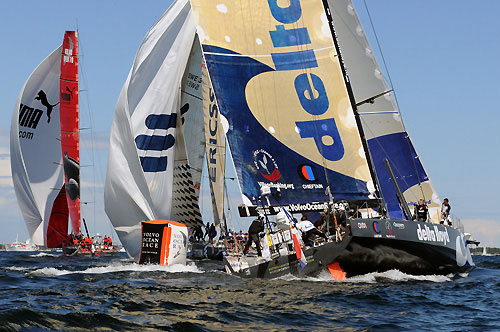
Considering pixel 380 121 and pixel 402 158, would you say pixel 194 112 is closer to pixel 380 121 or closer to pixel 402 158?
pixel 380 121

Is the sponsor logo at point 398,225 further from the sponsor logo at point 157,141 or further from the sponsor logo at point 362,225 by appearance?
the sponsor logo at point 157,141

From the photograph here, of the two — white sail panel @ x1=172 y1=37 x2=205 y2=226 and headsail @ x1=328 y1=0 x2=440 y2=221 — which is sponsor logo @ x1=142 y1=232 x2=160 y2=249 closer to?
headsail @ x1=328 y1=0 x2=440 y2=221

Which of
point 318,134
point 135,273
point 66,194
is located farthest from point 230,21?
point 66,194

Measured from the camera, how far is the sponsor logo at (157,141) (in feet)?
87.9

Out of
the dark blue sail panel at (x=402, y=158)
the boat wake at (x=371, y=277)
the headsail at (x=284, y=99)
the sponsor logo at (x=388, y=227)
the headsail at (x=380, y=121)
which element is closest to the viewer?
the sponsor logo at (x=388, y=227)

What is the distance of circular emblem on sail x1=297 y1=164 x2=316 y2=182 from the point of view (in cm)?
1788

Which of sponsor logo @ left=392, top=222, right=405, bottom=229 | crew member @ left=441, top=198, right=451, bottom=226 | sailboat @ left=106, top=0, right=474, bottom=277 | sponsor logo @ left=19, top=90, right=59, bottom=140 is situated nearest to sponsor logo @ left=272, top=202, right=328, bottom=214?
sailboat @ left=106, top=0, right=474, bottom=277

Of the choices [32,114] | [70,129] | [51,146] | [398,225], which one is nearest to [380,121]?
[398,225]

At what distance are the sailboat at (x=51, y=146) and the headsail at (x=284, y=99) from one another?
2113 centimetres

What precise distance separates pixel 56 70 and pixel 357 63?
24455 mm

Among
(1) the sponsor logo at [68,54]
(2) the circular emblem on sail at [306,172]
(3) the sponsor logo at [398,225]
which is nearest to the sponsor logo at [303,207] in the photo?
(2) the circular emblem on sail at [306,172]

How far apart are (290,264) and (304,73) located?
5.50 m

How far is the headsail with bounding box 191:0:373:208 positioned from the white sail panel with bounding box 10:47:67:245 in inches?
816

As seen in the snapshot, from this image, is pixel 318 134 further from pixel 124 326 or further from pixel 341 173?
pixel 124 326
